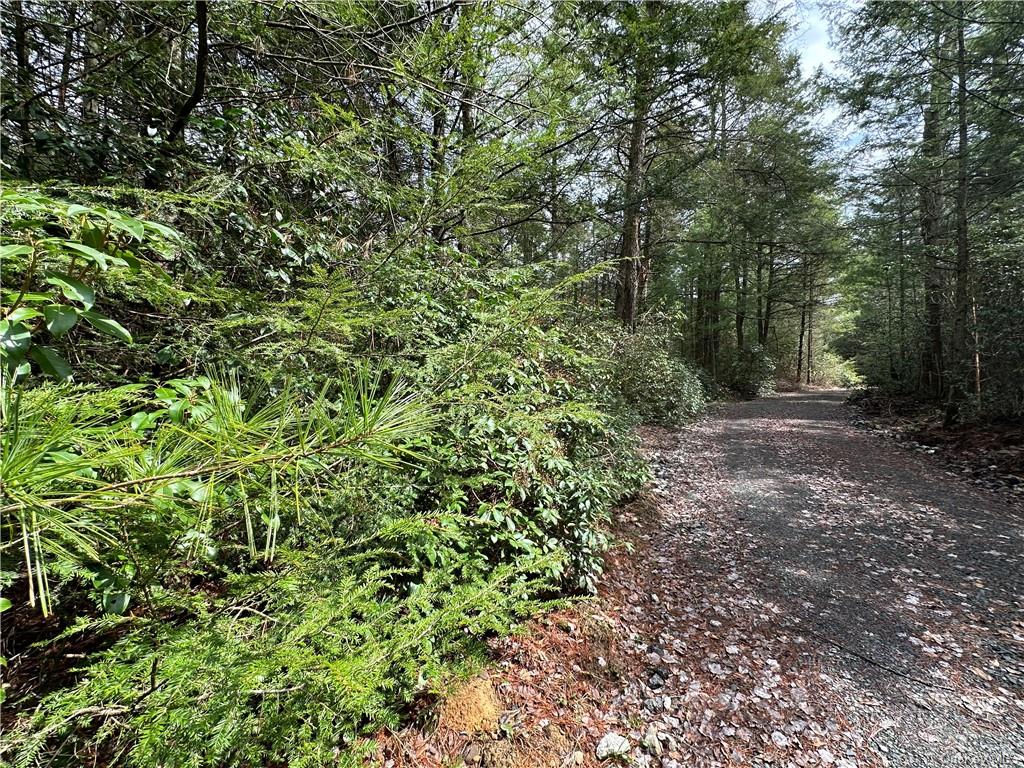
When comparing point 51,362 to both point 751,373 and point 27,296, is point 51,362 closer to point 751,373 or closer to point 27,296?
point 27,296

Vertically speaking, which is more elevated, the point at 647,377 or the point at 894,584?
the point at 647,377

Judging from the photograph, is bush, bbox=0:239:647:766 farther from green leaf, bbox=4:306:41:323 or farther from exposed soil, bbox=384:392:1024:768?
exposed soil, bbox=384:392:1024:768

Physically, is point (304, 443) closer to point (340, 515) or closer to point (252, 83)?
point (340, 515)

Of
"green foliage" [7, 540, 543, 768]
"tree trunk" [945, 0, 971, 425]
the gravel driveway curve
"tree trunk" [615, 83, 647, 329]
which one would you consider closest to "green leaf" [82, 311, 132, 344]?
"green foliage" [7, 540, 543, 768]

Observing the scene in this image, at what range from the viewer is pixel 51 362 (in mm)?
735

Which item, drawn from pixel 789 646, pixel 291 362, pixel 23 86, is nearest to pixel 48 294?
pixel 291 362

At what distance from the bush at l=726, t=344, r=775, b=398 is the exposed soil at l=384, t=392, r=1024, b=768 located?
11.4 m

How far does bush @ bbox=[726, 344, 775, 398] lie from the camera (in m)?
15.1

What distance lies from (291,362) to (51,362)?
3.42 ft

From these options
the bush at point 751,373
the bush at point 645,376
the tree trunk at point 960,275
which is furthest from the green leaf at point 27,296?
the bush at point 751,373

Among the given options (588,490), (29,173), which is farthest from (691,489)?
(29,173)

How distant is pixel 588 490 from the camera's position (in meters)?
2.73

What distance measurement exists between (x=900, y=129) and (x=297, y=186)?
492 inches

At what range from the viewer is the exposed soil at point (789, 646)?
179cm
